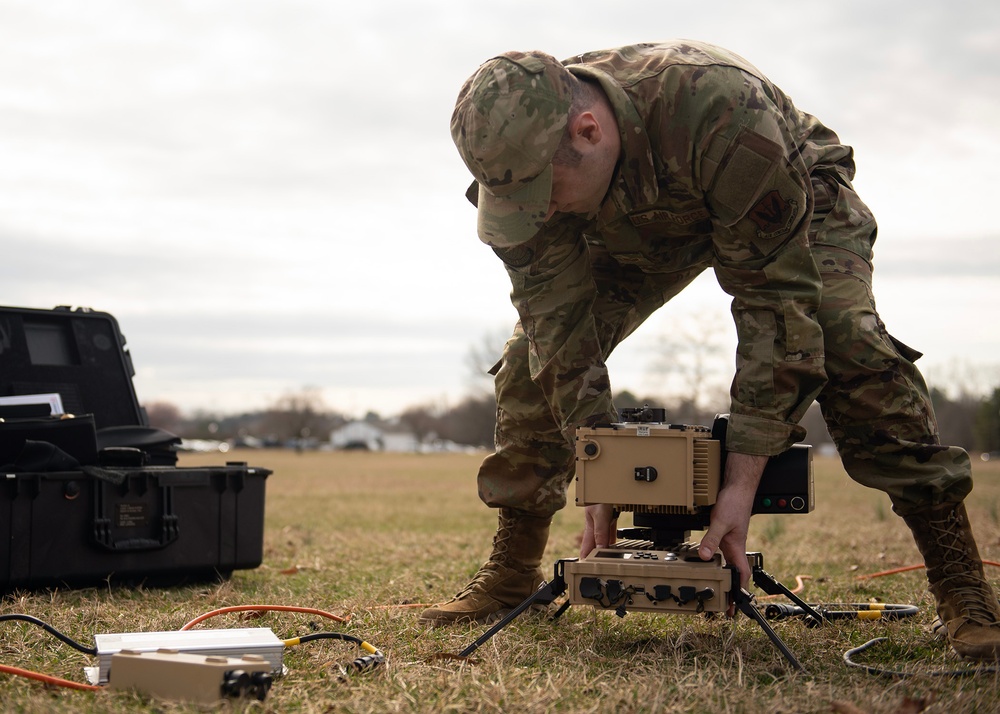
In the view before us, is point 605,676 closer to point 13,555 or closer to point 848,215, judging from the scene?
point 848,215

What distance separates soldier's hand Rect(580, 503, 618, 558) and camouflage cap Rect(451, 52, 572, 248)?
103cm

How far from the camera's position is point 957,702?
2.29 metres

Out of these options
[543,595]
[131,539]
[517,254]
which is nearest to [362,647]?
[543,595]

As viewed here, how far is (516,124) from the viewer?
108 inches

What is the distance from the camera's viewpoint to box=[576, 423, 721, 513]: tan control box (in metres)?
2.80

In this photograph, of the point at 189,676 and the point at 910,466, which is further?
the point at 910,466

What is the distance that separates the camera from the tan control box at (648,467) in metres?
2.80

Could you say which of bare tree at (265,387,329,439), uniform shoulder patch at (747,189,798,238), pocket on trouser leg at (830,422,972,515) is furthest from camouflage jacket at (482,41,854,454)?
bare tree at (265,387,329,439)

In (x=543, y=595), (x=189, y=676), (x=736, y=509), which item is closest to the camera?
(x=189, y=676)

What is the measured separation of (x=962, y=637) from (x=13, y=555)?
12.8 feet

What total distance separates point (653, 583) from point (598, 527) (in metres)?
0.41

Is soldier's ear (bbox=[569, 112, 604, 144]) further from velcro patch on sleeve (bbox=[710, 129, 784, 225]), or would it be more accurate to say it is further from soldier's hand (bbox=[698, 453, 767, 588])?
soldier's hand (bbox=[698, 453, 767, 588])

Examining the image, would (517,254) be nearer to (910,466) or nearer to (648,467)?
(648,467)

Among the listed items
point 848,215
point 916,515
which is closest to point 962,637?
point 916,515
